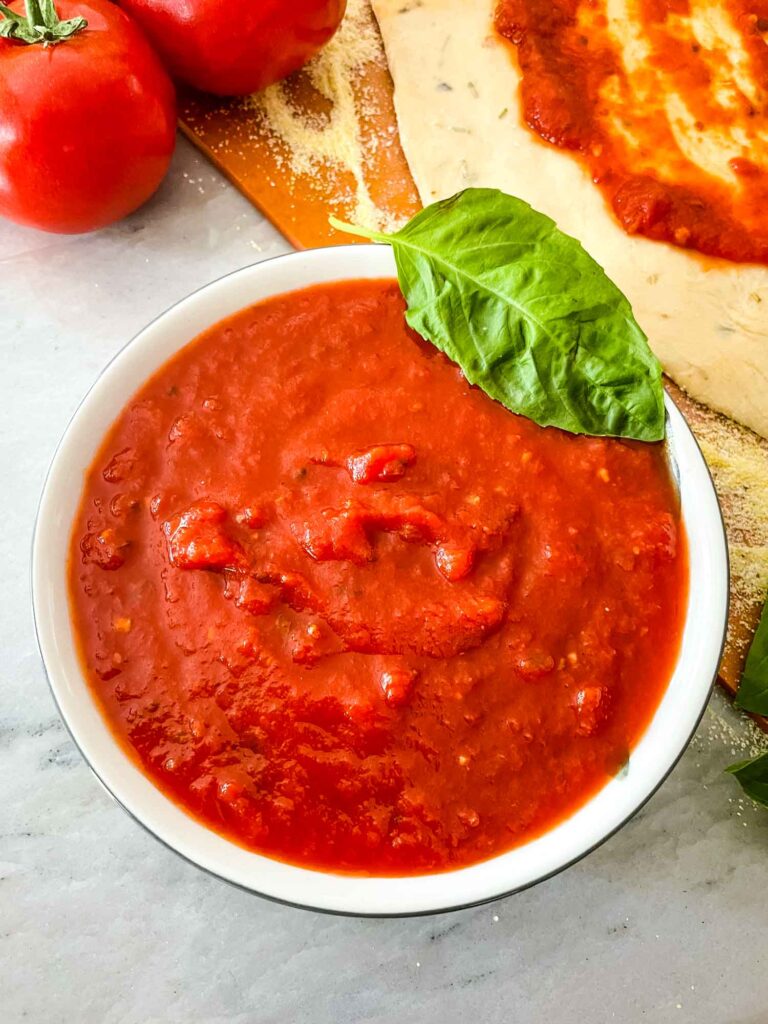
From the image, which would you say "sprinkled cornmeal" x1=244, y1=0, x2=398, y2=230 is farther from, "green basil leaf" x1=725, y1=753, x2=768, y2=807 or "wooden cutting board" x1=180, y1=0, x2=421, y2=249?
"green basil leaf" x1=725, y1=753, x2=768, y2=807

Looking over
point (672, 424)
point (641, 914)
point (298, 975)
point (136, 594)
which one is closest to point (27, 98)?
point (136, 594)

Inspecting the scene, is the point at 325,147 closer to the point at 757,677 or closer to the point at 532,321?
the point at 532,321

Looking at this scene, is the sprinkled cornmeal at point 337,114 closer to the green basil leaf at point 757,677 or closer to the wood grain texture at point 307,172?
the wood grain texture at point 307,172

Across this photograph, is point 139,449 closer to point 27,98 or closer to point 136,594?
point 136,594

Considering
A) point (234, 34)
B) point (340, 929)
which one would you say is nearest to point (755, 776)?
point (340, 929)

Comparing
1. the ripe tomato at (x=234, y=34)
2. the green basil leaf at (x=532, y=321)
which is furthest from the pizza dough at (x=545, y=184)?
the green basil leaf at (x=532, y=321)

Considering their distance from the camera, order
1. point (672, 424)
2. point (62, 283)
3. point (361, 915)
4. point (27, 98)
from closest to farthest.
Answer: point (361, 915) → point (672, 424) → point (27, 98) → point (62, 283)

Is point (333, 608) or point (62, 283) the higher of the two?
point (62, 283)
